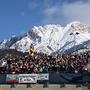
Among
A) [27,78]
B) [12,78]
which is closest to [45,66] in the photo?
[27,78]

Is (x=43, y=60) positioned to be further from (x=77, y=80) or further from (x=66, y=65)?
(x=77, y=80)

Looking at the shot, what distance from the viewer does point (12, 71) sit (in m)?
51.2

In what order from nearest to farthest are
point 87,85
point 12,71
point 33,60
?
point 87,85 → point 12,71 → point 33,60

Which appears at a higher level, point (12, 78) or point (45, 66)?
point (45, 66)

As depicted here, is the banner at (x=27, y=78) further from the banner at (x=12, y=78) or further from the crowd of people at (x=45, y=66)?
the crowd of people at (x=45, y=66)

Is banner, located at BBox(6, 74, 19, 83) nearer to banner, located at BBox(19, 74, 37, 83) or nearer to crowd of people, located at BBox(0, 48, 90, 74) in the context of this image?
banner, located at BBox(19, 74, 37, 83)

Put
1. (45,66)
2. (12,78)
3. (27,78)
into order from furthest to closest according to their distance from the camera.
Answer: (45,66), (27,78), (12,78)

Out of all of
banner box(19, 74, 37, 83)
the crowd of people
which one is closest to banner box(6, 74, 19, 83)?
banner box(19, 74, 37, 83)

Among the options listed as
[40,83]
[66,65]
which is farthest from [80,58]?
[40,83]

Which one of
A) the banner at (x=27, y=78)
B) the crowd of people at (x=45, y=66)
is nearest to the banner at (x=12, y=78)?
the banner at (x=27, y=78)

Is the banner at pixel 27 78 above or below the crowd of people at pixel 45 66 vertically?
below

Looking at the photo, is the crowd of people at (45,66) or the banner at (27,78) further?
the crowd of people at (45,66)

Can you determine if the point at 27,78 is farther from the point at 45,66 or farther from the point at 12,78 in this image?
the point at 45,66

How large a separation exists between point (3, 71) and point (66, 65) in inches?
289
